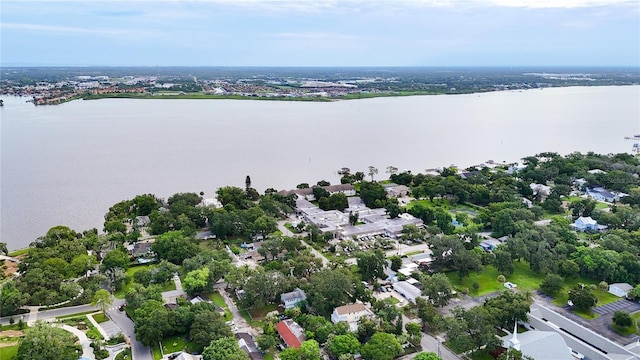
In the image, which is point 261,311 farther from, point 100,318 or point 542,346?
point 542,346

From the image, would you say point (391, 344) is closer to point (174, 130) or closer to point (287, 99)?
point (174, 130)

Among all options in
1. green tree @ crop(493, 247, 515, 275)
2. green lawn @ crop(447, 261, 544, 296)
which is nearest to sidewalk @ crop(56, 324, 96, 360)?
Result: green lawn @ crop(447, 261, 544, 296)

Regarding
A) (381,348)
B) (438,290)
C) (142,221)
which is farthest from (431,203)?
(142,221)

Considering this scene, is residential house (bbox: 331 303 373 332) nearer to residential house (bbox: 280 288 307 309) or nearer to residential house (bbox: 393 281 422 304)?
residential house (bbox: 280 288 307 309)

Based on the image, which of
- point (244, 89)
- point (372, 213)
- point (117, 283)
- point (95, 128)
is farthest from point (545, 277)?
point (244, 89)

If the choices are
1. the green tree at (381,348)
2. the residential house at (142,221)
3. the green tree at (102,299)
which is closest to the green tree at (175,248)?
the residential house at (142,221)

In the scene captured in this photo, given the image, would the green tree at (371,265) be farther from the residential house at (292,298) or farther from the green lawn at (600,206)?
the green lawn at (600,206)
